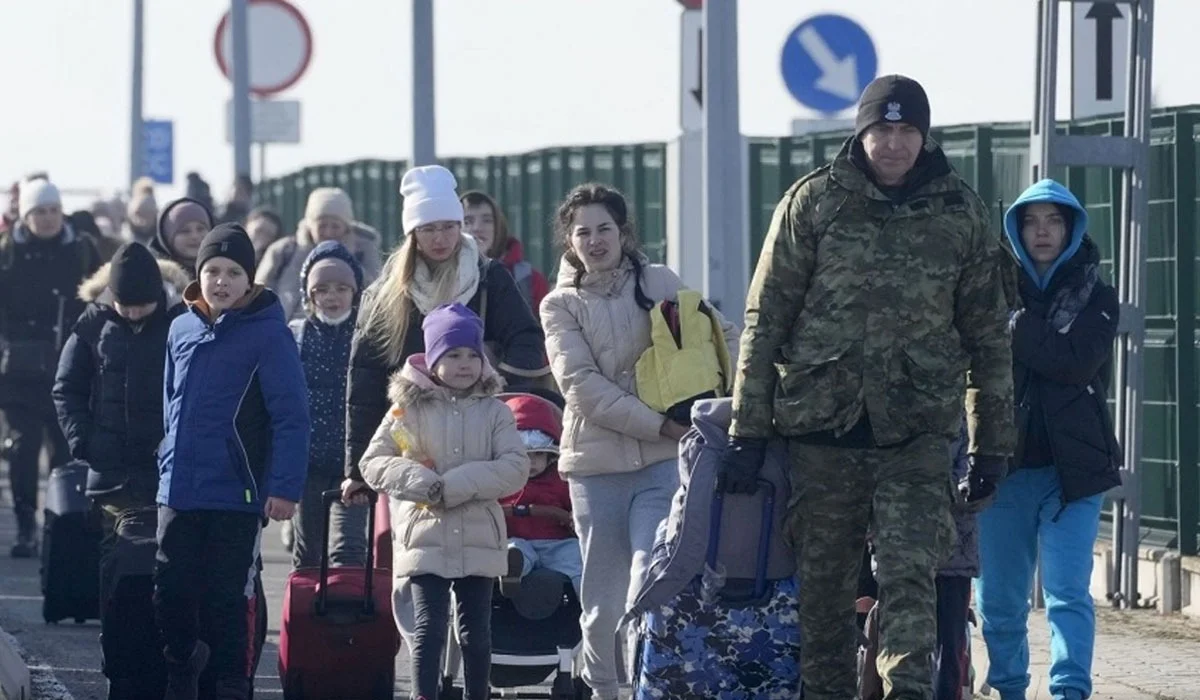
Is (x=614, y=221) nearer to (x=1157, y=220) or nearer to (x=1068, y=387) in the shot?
(x=1068, y=387)

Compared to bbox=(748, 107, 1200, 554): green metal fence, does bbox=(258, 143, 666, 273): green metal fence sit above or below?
above

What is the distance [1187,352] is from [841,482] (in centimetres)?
542

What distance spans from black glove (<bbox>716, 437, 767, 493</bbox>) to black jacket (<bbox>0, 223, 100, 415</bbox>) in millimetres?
9405

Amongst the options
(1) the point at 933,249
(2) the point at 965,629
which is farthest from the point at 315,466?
(1) the point at 933,249

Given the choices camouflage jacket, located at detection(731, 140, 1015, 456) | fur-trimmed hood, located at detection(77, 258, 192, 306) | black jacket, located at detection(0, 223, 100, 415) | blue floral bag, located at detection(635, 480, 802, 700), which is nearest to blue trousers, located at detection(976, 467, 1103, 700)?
blue floral bag, located at detection(635, 480, 802, 700)

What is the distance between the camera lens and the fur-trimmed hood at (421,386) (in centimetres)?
1059

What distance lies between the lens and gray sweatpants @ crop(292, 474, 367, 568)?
11789 millimetres

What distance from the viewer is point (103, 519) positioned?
38.9ft

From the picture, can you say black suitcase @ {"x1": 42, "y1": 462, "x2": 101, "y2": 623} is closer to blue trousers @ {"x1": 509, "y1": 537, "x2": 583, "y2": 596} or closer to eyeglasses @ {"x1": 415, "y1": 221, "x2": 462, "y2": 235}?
eyeglasses @ {"x1": 415, "y1": 221, "x2": 462, "y2": 235}

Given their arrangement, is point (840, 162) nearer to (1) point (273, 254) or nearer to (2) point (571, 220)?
(2) point (571, 220)

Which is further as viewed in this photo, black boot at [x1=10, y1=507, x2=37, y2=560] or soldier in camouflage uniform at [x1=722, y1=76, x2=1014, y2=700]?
black boot at [x1=10, y1=507, x2=37, y2=560]

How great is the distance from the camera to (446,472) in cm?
1045

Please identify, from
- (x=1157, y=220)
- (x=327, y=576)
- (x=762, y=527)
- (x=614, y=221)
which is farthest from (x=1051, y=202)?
(x=1157, y=220)

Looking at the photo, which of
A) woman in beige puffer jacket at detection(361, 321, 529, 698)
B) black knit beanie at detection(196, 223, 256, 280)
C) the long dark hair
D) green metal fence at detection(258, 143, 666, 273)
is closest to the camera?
woman in beige puffer jacket at detection(361, 321, 529, 698)
